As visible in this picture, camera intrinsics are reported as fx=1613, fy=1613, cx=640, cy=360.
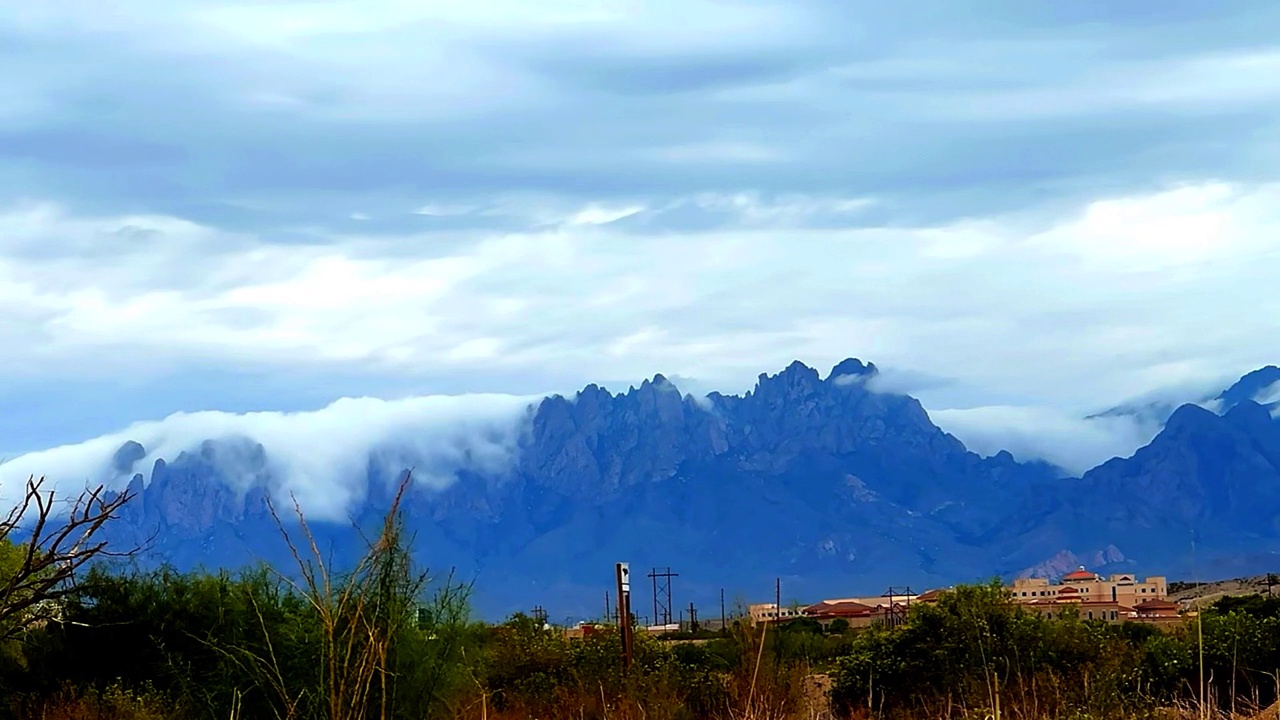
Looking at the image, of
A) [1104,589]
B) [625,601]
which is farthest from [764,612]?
[1104,589]

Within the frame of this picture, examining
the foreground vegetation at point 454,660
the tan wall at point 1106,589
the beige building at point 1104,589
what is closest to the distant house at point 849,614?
the beige building at point 1104,589

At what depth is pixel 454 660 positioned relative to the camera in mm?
14750

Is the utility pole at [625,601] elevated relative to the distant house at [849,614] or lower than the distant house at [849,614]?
elevated

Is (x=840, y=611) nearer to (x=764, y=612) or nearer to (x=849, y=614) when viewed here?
(x=849, y=614)

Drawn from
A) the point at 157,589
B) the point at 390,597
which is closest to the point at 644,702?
the point at 157,589

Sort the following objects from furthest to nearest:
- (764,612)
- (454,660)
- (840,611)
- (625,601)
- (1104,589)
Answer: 1. (1104,589)
2. (840,611)
3. (625,601)
4. (764,612)
5. (454,660)

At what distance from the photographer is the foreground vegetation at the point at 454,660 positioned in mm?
10305

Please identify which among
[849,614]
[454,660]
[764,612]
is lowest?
[849,614]

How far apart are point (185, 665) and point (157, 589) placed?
7.99 ft

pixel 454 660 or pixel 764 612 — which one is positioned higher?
pixel 764 612

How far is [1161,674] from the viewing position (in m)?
25.2

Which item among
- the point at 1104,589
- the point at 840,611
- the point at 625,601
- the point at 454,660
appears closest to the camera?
the point at 454,660

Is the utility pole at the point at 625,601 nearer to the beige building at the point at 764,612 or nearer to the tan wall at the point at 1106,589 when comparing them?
the beige building at the point at 764,612

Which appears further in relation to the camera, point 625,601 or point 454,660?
point 625,601
